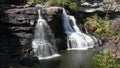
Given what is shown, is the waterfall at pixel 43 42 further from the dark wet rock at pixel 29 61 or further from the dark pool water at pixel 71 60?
the dark wet rock at pixel 29 61

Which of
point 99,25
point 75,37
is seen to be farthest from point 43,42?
point 99,25

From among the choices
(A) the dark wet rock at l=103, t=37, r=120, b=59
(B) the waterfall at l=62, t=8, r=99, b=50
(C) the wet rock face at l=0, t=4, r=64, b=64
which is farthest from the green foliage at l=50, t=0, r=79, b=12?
(A) the dark wet rock at l=103, t=37, r=120, b=59

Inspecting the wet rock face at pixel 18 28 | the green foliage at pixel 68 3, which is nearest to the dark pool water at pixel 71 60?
the wet rock face at pixel 18 28

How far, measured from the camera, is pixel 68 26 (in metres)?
35.1

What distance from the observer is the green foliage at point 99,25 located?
3622 centimetres

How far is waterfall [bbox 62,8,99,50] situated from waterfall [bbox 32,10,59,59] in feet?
8.51

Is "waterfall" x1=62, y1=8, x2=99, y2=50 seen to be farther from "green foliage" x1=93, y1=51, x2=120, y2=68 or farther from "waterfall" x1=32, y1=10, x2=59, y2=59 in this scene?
"green foliage" x1=93, y1=51, x2=120, y2=68

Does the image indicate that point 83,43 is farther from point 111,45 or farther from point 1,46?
point 1,46

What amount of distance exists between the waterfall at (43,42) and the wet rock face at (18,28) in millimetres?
474

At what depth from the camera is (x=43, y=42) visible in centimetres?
Result: 2994

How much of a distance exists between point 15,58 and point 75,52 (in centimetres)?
646

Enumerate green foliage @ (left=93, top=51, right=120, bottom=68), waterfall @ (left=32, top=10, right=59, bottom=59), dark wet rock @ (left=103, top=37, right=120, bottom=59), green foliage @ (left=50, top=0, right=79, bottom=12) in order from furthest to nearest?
green foliage @ (left=50, top=0, right=79, bottom=12)
waterfall @ (left=32, top=10, right=59, bottom=59)
dark wet rock @ (left=103, top=37, right=120, bottom=59)
green foliage @ (left=93, top=51, right=120, bottom=68)

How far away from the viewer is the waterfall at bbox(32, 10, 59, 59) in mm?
28953

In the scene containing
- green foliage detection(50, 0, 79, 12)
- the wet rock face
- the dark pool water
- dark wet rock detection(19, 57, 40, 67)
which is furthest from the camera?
green foliage detection(50, 0, 79, 12)
